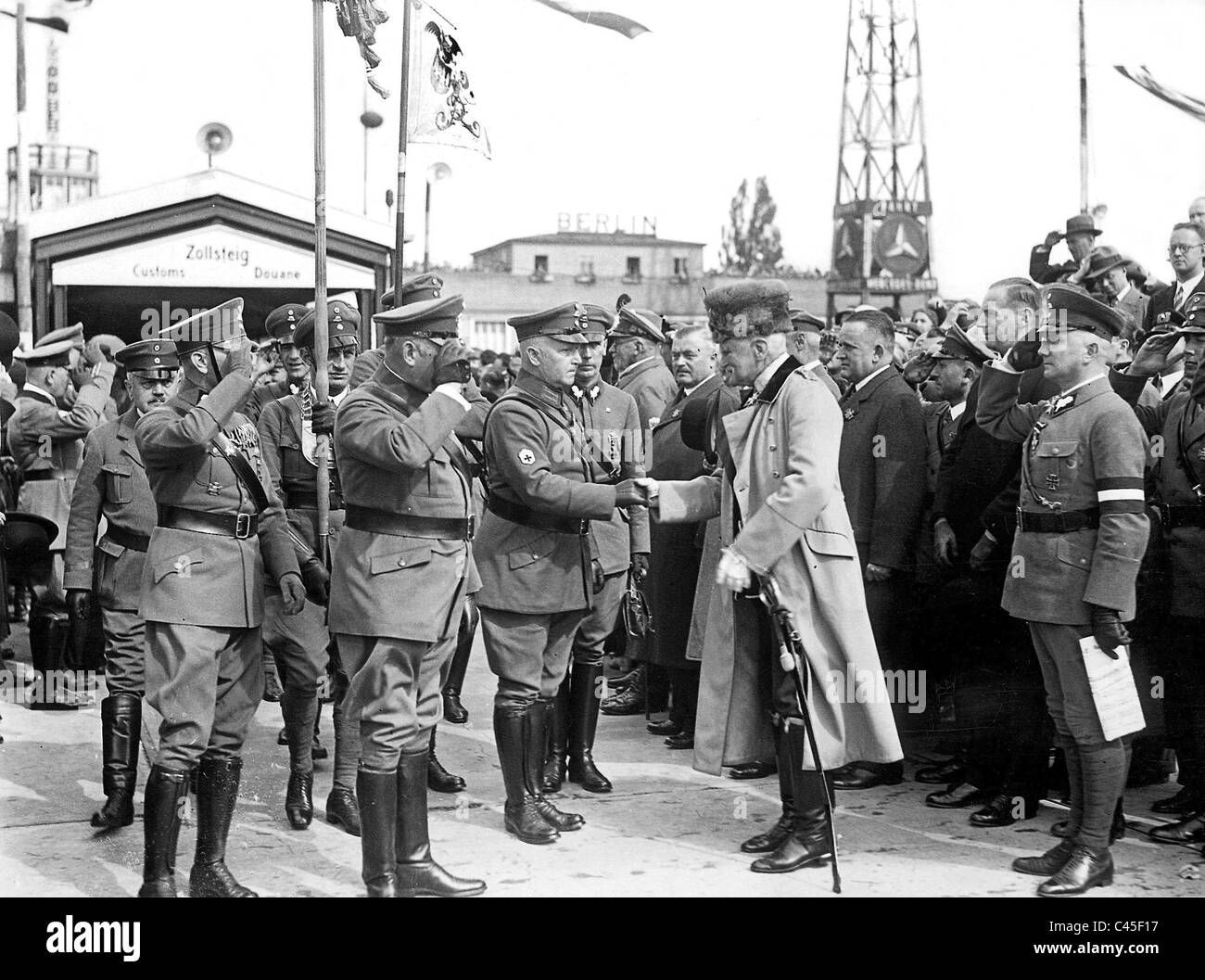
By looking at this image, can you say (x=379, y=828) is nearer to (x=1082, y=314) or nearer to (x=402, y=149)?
(x=1082, y=314)

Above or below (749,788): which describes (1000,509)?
above

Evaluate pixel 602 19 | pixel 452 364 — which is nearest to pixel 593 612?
pixel 452 364

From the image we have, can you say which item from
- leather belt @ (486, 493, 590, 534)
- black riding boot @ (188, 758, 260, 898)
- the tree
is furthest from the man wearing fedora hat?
the tree

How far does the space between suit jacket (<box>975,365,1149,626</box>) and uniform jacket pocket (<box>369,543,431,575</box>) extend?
2.22 m

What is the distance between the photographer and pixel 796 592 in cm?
530

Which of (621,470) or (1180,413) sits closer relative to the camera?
(1180,413)

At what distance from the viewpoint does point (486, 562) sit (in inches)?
229

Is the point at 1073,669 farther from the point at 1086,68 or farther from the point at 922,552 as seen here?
the point at 1086,68

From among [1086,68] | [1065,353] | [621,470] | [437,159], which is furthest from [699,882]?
[1086,68]

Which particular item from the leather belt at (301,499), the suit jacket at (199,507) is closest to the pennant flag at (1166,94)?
the leather belt at (301,499)

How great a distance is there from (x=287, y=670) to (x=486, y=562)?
111 centimetres

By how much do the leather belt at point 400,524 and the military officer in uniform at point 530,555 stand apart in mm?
674
